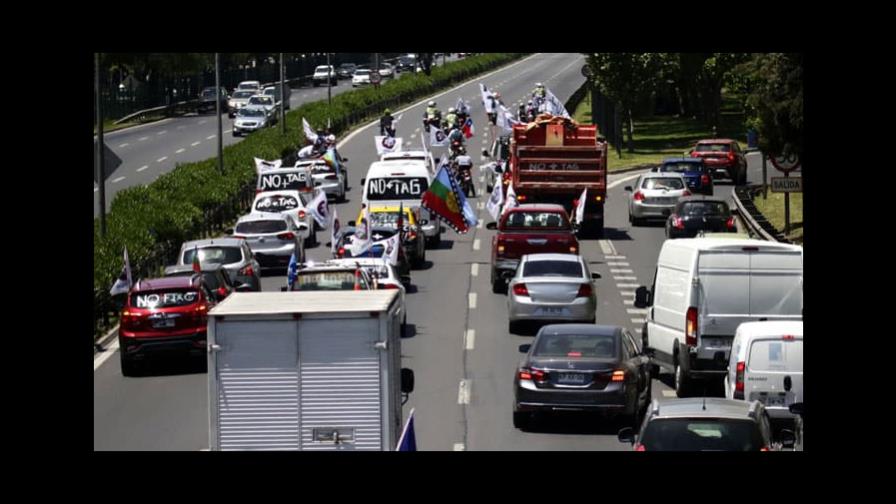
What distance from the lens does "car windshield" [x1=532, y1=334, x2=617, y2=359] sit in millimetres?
22969

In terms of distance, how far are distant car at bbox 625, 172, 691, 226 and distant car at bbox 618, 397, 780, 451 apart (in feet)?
103

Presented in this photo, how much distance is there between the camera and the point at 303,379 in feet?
54.9

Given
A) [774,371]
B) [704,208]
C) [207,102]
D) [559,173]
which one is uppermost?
[207,102]

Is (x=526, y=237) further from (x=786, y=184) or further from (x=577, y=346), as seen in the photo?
(x=577, y=346)

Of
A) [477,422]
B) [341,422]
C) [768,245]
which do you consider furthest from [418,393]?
[341,422]

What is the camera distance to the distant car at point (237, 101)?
9451 cm

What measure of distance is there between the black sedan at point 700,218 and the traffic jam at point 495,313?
2.7 inches

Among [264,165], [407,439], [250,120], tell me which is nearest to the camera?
[407,439]

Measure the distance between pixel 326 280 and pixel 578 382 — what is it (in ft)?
24.1

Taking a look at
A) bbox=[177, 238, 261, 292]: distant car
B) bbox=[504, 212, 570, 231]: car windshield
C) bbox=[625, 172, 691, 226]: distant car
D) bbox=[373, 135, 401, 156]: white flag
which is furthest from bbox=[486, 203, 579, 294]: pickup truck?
bbox=[373, 135, 401, 156]: white flag

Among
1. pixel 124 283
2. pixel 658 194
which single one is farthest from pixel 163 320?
pixel 658 194

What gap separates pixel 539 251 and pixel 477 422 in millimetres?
13139

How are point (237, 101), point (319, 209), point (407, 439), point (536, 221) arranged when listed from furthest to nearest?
point (237, 101) → point (319, 209) → point (536, 221) → point (407, 439)
